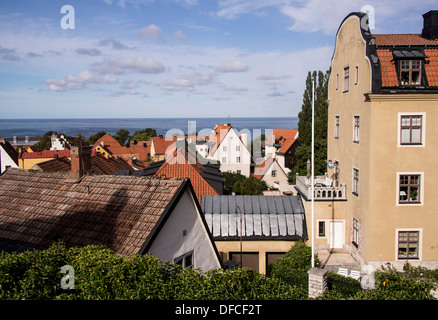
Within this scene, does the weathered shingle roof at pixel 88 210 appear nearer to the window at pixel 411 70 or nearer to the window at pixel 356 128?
the window at pixel 356 128

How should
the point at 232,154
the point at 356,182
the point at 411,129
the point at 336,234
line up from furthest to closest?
the point at 232,154, the point at 336,234, the point at 356,182, the point at 411,129

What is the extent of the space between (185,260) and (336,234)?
15.1m

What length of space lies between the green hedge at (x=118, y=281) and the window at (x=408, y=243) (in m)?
14.6

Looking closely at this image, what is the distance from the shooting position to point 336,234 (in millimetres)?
23219

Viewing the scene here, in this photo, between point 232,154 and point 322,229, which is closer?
point 322,229

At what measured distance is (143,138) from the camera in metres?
127

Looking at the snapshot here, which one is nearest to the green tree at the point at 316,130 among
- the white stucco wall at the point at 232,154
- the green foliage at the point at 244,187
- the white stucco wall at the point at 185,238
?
the green foliage at the point at 244,187

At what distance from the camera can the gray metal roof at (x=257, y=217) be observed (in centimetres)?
2156

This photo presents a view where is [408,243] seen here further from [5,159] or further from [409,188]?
[5,159]

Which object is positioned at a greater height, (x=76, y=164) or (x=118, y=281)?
(x=76, y=164)

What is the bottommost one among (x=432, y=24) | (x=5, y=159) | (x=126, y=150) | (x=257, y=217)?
(x=257, y=217)

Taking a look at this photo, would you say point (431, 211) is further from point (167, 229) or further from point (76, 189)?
point (76, 189)

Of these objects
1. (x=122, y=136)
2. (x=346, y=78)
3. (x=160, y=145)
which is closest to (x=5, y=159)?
(x=346, y=78)

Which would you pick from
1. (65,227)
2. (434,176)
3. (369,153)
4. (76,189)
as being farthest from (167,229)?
Answer: (434,176)
